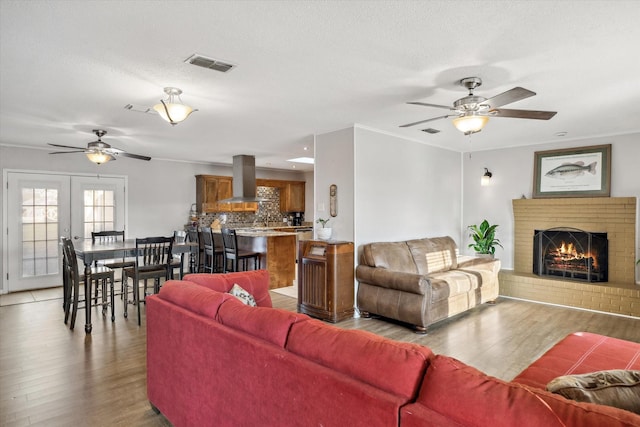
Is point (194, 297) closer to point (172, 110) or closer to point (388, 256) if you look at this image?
point (172, 110)

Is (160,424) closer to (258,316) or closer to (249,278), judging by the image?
(249,278)

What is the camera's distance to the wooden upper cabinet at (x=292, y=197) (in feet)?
33.2

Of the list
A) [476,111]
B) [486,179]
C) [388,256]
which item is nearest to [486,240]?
[486,179]

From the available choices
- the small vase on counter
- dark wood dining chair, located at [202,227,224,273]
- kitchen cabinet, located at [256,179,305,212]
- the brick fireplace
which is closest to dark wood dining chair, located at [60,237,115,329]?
dark wood dining chair, located at [202,227,224,273]

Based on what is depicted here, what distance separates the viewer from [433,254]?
18.1ft

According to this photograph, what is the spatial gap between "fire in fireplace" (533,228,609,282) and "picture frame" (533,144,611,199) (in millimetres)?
620

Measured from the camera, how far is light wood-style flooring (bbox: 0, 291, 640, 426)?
2633 mm

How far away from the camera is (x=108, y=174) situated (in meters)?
7.29

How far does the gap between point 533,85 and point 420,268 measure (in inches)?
109

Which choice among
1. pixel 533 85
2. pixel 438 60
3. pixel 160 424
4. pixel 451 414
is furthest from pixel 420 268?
pixel 451 414

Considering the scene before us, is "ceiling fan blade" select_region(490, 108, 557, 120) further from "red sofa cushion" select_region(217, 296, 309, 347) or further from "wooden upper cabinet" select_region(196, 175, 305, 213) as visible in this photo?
"wooden upper cabinet" select_region(196, 175, 305, 213)

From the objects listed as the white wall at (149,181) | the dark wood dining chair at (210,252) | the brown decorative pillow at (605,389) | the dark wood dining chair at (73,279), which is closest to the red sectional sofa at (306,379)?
the brown decorative pillow at (605,389)

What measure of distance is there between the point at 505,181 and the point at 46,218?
27.2 feet

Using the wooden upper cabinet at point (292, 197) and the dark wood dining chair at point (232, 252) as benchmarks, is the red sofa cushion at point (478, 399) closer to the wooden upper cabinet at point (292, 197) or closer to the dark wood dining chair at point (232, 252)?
the dark wood dining chair at point (232, 252)
